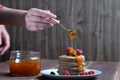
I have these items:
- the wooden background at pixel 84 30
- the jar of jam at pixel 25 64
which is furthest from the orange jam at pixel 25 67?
the wooden background at pixel 84 30

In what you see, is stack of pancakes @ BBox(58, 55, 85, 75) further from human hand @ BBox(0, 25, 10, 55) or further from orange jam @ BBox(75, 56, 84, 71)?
human hand @ BBox(0, 25, 10, 55)

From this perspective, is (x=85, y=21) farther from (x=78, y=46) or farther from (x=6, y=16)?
(x=6, y=16)

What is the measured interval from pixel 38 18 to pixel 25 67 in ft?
0.69

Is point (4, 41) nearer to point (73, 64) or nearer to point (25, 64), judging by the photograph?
point (25, 64)

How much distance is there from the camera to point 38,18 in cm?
135

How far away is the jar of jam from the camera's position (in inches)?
53.3

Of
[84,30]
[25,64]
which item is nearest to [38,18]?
[25,64]

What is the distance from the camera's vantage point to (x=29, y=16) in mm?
1364

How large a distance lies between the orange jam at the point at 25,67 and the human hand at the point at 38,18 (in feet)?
0.49

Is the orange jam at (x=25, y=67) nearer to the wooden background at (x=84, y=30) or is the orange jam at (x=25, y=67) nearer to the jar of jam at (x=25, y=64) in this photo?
the jar of jam at (x=25, y=64)

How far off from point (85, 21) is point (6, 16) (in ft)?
3.40

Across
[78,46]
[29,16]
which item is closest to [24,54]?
[29,16]

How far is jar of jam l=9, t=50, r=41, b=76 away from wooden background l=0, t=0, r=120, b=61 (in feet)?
3.67

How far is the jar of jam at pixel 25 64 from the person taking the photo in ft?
4.44
